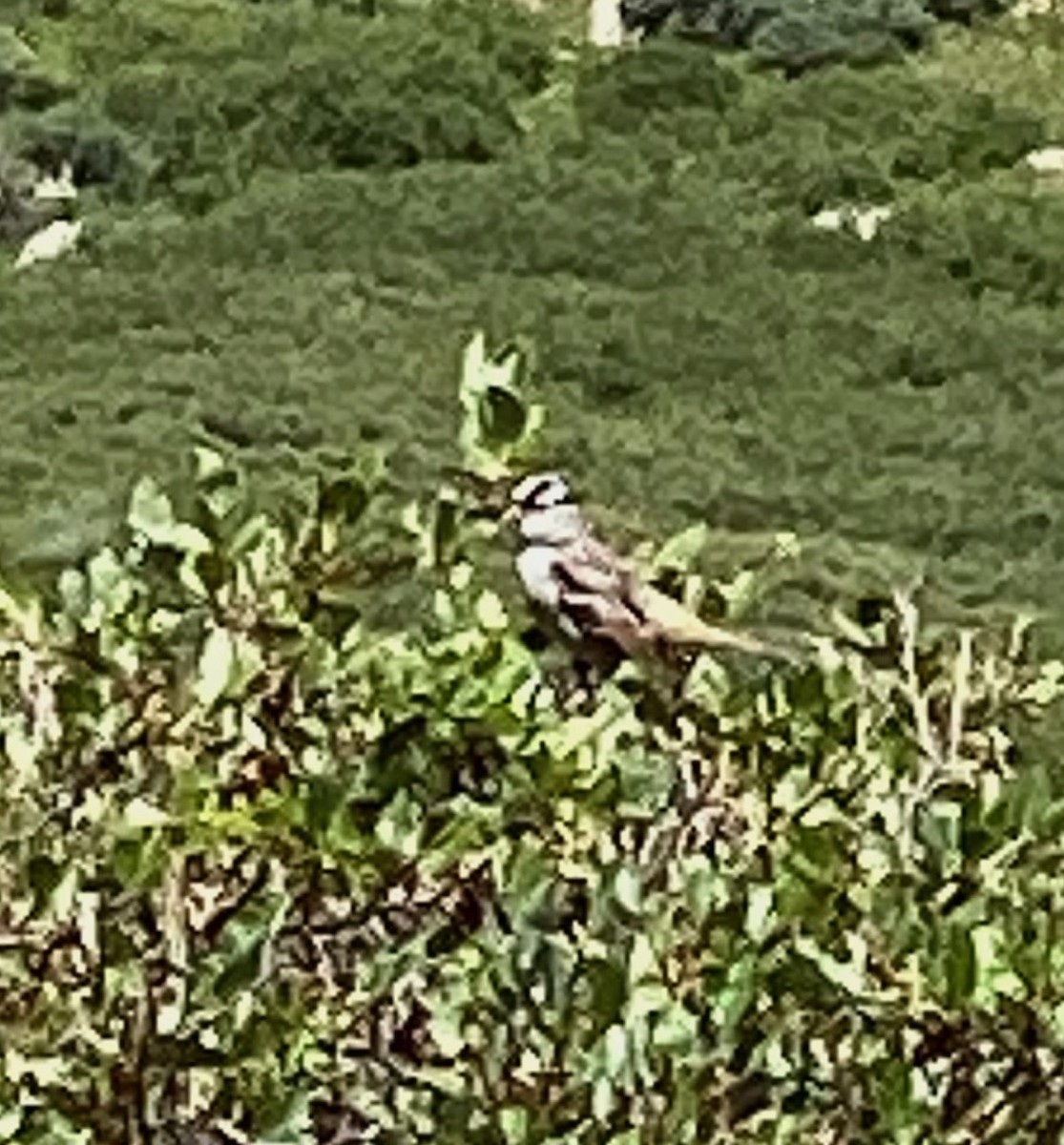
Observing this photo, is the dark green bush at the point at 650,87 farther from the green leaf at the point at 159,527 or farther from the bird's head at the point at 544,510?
the green leaf at the point at 159,527

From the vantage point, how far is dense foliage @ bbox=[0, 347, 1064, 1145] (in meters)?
3.30

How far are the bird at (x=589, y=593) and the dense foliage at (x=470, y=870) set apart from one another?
48 millimetres

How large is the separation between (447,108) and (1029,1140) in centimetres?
2315

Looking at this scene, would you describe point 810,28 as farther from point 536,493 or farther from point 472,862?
point 472,862

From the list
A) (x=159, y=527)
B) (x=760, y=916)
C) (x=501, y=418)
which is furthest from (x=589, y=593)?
(x=760, y=916)

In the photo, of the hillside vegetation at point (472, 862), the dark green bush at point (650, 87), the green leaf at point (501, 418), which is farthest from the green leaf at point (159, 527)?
the dark green bush at point (650, 87)

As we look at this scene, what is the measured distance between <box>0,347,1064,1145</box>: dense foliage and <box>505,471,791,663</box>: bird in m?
0.05

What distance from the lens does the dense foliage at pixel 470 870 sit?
3299 millimetres

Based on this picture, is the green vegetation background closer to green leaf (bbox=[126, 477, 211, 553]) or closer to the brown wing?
the brown wing

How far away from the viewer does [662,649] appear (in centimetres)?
408

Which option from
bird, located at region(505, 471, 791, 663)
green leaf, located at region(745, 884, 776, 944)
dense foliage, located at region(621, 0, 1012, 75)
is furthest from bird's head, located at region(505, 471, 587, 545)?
dense foliage, located at region(621, 0, 1012, 75)

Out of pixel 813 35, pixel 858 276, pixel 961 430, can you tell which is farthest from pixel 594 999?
pixel 813 35

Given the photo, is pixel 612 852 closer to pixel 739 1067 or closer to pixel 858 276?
pixel 739 1067

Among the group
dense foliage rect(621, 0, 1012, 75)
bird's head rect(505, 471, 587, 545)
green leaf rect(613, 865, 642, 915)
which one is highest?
green leaf rect(613, 865, 642, 915)
